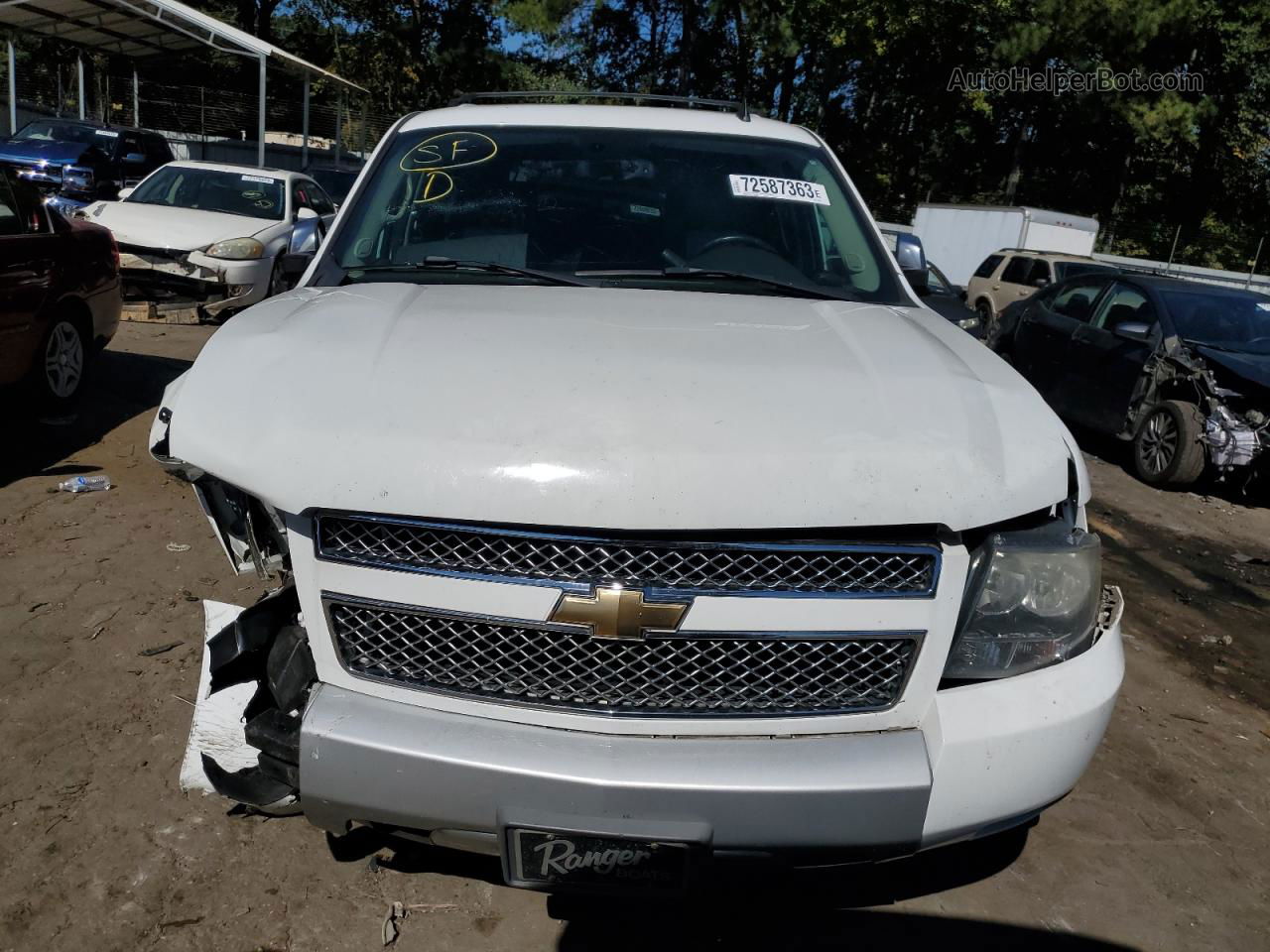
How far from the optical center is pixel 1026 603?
2145mm

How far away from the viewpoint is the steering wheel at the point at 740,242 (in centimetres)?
331

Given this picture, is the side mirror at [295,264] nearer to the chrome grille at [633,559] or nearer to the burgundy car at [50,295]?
the chrome grille at [633,559]

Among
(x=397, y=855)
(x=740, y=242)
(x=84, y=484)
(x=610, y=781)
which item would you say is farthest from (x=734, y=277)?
(x=84, y=484)

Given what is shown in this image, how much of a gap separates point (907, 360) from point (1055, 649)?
2.42ft

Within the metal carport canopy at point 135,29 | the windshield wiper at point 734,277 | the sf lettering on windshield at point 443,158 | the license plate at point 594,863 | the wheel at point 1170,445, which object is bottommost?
the wheel at point 1170,445

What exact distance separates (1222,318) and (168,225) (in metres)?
10.0

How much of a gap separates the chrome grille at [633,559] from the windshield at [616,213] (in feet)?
4.19

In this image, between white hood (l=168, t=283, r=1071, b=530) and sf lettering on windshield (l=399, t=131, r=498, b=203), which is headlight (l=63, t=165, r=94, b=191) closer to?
sf lettering on windshield (l=399, t=131, r=498, b=203)

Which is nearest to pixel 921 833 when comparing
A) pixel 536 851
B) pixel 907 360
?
pixel 536 851

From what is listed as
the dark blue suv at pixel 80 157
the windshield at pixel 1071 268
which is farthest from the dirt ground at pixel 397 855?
the dark blue suv at pixel 80 157

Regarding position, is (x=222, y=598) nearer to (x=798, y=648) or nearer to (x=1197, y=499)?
(x=798, y=648)

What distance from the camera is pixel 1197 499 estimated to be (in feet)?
26.6

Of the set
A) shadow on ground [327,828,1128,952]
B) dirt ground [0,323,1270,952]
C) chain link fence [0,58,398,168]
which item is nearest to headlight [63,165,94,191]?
chain link fence [0,58,398,168]

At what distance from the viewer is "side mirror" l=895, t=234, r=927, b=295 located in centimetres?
377
